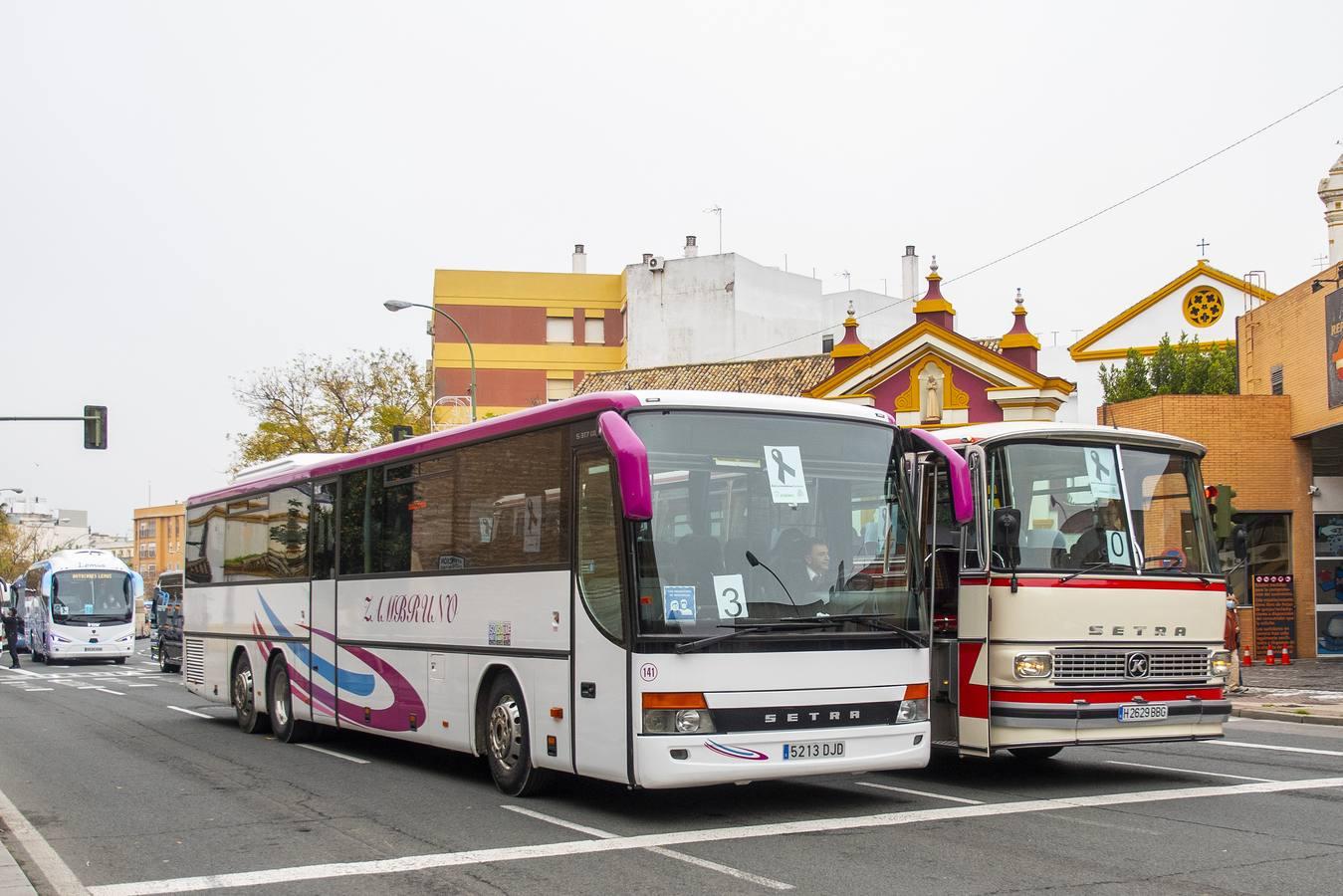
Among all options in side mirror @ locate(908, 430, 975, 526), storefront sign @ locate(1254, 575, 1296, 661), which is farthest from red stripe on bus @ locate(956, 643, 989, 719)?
storefront sign @ locate(1254, 575, 1296, 661)

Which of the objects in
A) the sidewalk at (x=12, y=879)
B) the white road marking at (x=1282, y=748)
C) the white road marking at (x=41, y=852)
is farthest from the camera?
the white road marking at (x=1282, y=748)

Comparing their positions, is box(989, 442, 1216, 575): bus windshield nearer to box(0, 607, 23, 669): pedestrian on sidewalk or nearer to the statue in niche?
the statue in niche

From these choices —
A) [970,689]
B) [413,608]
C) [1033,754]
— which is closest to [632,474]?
[970,689]

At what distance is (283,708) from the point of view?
1748cm

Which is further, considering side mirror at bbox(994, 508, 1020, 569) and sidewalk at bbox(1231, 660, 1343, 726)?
sidewalk at bbox(1231, 660, 1343, 726)

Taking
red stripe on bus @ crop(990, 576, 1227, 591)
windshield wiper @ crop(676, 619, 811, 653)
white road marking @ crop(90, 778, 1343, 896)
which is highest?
red stripe on bus @ crop(990, 576, 1227, 591)

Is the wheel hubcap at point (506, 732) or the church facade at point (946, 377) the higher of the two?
the church facade at point (946, 377)

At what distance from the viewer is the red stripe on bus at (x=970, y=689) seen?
38.5 ft

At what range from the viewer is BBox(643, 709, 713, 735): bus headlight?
995cm

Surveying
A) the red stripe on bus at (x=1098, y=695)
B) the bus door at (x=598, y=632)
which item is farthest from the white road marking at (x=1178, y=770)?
the bus door at (x=598, y=632)

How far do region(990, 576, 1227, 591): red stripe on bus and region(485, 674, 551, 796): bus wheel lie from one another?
382cm

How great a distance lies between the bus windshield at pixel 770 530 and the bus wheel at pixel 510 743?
2107 mm

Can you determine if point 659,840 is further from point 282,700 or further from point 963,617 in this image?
point 282,700

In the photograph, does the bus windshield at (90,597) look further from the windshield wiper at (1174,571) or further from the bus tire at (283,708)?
the windshield wiper at (1174,571)
